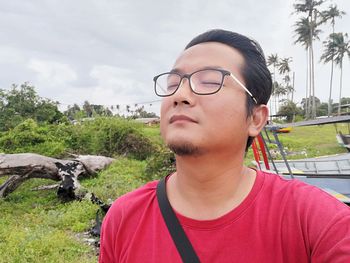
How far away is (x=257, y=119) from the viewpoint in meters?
1.29

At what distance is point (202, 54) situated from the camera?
1.24m

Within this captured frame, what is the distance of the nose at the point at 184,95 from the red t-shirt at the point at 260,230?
39cm

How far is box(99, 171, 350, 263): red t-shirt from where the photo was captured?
0.94 meters

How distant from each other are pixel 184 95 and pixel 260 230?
51 centimetres

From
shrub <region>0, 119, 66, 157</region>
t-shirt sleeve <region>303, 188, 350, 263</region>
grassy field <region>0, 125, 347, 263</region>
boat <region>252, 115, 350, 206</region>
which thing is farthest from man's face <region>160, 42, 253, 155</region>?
shrub <region>0, 119, 66, 157</region>

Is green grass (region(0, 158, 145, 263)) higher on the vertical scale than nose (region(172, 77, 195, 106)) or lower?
lower

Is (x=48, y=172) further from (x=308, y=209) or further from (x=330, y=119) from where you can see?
(x=308, y=209)

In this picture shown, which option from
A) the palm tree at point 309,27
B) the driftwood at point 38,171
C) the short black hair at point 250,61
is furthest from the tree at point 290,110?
the short black hair at point 250,61

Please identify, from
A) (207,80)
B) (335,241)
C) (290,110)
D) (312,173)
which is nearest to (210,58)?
(207,80)

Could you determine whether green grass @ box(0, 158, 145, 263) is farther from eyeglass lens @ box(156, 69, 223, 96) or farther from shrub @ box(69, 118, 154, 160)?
eyeglass lens @ box(156, 69, 223, 96)

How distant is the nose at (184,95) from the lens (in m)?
1.15

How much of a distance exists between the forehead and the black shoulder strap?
0.49 meters

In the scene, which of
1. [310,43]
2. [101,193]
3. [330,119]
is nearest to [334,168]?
[330,119]

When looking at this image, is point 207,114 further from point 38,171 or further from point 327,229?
point 38,171
